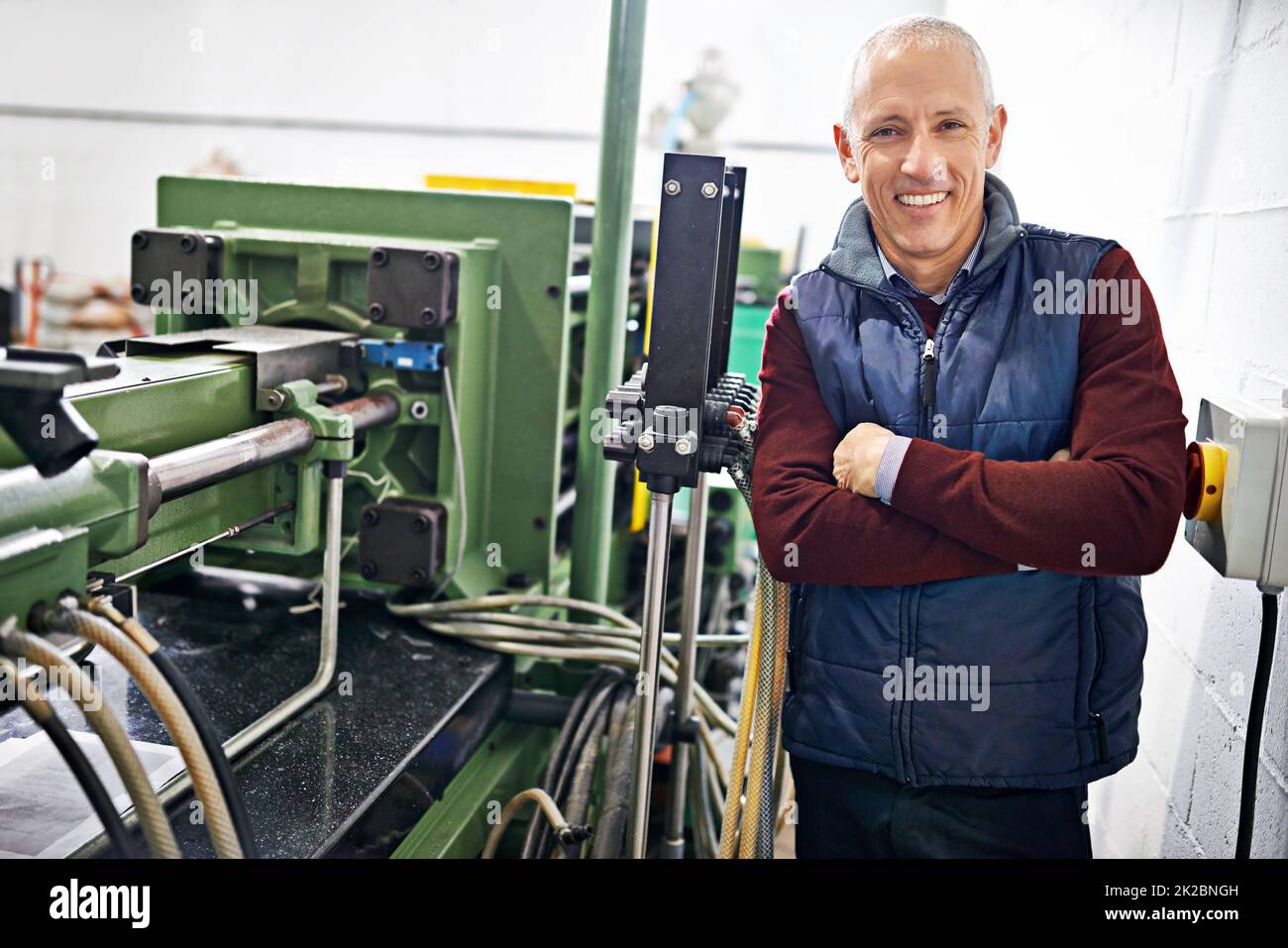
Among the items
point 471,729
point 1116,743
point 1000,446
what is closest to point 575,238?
point 471,729

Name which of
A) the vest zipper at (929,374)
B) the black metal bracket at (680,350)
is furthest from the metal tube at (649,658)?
the vest zipper at (929,374)

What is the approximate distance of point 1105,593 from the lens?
44.6 inches

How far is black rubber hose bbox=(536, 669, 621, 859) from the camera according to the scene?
1.54m

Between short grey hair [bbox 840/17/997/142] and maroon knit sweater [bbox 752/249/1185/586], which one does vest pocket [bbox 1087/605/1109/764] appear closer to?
maroon knit sweater [bbox 752/249/1185/586]

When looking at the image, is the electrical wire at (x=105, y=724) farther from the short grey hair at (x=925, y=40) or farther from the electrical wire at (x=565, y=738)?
the short grey hair at (x=925, y=40)

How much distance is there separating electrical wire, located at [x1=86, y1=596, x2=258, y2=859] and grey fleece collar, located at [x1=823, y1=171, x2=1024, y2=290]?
0.79m

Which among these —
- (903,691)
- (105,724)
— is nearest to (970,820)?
(903,691)

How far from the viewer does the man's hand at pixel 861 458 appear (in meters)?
1.11

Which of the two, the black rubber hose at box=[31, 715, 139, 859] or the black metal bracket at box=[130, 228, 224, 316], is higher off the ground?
the black metal bracket at box=[130, 228, 224, 316]

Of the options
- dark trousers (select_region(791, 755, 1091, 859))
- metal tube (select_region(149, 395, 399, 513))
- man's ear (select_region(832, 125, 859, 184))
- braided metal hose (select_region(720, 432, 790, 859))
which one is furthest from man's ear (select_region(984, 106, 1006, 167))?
metal tube (select_region(149, 395, 399, 513))

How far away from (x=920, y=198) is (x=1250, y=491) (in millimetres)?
442

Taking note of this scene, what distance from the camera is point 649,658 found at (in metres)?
1.17

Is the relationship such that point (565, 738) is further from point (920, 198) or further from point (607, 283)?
point (920, 198)
